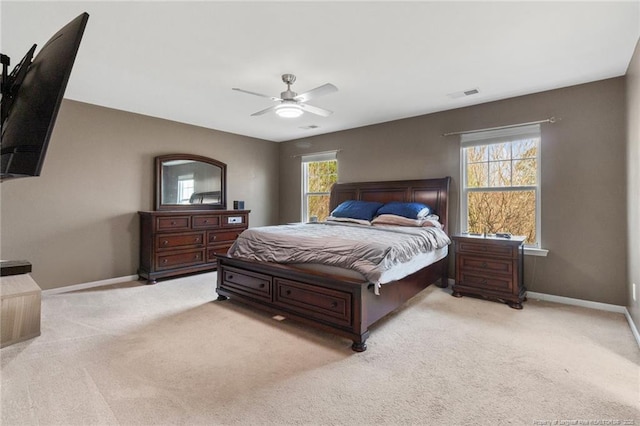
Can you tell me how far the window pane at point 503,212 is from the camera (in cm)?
379

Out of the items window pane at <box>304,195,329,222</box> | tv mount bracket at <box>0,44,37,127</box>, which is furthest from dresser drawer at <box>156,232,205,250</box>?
tv mount bracket at <box>0,44,37,127</box>

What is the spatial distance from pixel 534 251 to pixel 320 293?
2745 mm

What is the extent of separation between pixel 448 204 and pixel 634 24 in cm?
244

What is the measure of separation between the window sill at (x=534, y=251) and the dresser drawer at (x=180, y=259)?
4542mm

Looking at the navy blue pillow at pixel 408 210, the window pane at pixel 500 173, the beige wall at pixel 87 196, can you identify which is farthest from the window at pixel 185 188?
the window pane at pixel 500 173

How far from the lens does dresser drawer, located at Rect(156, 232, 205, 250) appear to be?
440 centimetres

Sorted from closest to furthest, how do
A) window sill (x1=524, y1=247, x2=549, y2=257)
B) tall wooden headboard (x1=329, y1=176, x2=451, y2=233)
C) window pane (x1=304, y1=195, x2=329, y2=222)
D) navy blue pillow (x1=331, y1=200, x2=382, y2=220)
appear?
window sill (x1=524, y1=247, x2=549, y2=257)
tall wooden headboard (x1=329, y1=176, x2=451, y2=233)
navy blue pillow (x1=331, y1=200, x2=382, y2=220)
window pane (x1=304, y1=195, x2=329, y2=222)

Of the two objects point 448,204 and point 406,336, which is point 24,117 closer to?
point 406,336

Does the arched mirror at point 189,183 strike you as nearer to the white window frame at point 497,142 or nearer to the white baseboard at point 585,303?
the white window frame at point 497,142

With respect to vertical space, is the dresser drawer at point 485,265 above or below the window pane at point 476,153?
below

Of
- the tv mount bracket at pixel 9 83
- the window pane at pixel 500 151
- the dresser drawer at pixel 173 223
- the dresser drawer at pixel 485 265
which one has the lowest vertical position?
the dresser drawer at pixel 485 265

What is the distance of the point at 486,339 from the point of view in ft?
8.49

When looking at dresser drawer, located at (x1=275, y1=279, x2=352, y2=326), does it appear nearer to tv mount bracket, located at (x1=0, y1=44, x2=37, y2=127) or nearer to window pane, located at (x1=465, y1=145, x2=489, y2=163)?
tv mount bracket, located at (x1=0, y1=44, x2=37, y2=127)

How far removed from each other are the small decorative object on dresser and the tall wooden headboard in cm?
63
